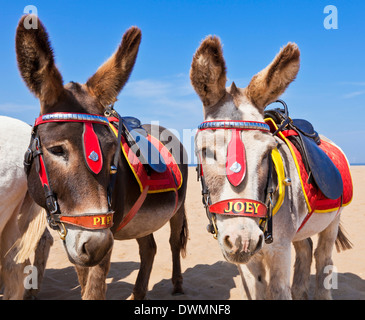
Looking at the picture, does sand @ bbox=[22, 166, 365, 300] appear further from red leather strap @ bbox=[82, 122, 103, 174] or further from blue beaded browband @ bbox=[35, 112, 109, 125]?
blue beaded browband @ bbox=[35, 112, 109, 125]

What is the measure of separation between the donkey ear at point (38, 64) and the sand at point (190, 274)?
10.3 feet

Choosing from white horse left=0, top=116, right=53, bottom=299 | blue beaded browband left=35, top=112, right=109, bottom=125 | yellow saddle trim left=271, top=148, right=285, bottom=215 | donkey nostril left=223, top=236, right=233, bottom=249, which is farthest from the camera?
white horse left=0, top=116, right=53, bottom=299

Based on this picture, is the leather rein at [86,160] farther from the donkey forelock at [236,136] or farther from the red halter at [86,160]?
the donkey forelock at [236,136]

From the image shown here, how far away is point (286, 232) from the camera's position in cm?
229

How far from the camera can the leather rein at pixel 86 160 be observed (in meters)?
1.92

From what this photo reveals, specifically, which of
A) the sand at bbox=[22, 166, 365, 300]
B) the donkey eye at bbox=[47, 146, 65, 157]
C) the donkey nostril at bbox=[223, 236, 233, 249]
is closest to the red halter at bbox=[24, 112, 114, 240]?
the donkey eye at bbox=[47, 146, 65, 157]

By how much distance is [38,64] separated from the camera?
213cm

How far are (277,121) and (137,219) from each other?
1.65 metres

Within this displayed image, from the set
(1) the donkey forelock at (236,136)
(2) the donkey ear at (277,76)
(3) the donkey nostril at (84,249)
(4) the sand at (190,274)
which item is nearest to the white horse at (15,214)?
(3) the donkey nostril at (84,249)

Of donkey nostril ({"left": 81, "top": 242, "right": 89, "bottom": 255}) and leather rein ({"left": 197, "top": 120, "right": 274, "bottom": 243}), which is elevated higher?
leather rein ({"left": 197, "top": 120, "right": 274, "bottom": 243})

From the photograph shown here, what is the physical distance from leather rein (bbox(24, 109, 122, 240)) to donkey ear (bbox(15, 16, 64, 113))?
0.18 m

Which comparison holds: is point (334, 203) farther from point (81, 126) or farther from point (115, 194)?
point (81, 126)

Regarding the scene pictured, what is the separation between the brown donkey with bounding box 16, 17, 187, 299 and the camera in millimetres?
1952
